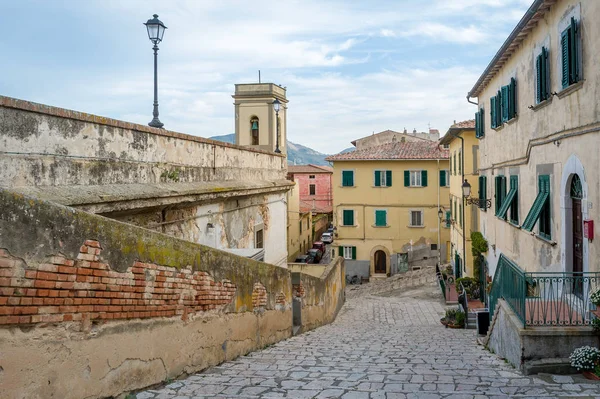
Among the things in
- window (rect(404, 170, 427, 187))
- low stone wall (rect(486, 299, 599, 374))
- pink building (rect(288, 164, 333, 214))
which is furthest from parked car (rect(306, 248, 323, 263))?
low stone wall (rect(486, 299, 599, 374))

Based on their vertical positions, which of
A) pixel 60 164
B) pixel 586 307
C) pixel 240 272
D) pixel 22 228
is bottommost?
pixel 586 307

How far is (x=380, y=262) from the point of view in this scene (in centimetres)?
3903

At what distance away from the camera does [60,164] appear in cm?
789

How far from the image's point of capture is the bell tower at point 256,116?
110 feet

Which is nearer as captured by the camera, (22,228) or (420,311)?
(22,228)

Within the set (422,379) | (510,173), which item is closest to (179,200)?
(422,379)

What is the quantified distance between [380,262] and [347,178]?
247 inches

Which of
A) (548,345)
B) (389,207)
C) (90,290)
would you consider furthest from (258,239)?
(389,207)

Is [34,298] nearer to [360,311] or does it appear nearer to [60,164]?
[60,164]

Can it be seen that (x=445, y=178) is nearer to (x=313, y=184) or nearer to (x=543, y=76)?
(x=543, y=76)

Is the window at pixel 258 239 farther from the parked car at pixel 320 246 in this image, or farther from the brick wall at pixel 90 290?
the parked car at pixel 320 246

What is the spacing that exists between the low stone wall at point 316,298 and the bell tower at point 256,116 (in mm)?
13495

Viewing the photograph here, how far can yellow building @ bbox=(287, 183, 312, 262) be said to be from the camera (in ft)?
159

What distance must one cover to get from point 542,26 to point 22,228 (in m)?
11.5
